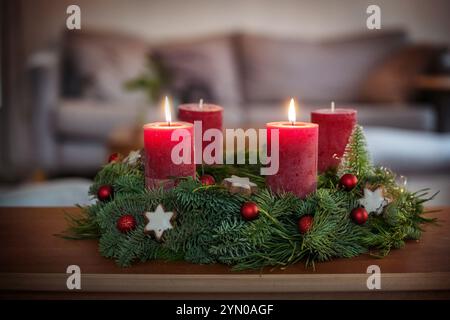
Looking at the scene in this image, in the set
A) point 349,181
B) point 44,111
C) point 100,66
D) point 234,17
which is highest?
point 234,17

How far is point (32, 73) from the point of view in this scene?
11.6 ft

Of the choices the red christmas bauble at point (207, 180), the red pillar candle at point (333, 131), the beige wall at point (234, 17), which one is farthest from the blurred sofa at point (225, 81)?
the red christmas bauble at point (207, 180)

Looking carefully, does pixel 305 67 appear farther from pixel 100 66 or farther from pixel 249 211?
pixel 249 211

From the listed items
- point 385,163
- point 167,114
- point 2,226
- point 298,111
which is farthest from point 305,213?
point 298,111

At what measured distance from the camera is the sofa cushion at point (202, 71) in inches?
142

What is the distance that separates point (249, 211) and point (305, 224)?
7cm

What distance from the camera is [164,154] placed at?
2.67ft

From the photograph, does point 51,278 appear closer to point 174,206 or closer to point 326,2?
point 174,206

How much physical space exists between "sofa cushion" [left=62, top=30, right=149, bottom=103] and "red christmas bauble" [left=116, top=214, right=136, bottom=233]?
275 centimetres

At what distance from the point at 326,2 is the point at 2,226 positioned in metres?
3.78

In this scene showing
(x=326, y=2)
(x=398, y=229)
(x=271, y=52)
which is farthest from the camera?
(x=326, y=2)

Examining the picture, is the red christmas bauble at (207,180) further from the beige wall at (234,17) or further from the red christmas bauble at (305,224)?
the beige wall at (234,17)

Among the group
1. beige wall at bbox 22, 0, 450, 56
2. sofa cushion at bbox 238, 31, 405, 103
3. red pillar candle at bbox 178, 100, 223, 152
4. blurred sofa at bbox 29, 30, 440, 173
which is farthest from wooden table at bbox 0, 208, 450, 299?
beige wall at bbox 22, 0, 450, 56

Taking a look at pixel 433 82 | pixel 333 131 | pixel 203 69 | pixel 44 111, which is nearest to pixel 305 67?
pixel 203 69
